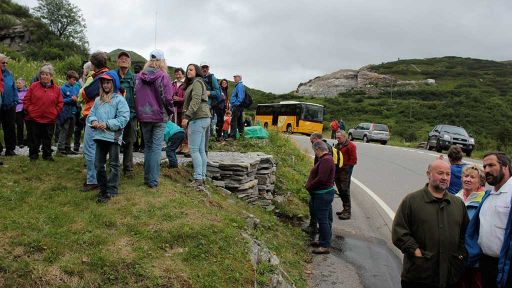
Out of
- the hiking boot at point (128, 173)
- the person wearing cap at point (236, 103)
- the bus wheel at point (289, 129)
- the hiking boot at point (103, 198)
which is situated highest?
the person wearing cap at point (236, 103)

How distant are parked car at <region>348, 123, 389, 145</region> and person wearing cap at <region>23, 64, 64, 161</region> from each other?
28772mm

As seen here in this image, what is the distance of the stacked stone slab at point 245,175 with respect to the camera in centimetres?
845

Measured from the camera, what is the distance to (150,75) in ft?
21.2

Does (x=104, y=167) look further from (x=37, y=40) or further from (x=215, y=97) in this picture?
(x=37, y=40)

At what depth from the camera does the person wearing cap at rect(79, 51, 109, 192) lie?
20.6 ft

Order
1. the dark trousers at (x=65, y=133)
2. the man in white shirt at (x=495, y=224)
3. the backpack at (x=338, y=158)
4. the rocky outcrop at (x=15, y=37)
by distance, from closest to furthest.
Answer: the man in white shirt at (x=495, y=224) < the dark trousers at (x=65, y=133) < the backpack at (x=338, y=158) < the rocky outcrop at (x=15, y=37)

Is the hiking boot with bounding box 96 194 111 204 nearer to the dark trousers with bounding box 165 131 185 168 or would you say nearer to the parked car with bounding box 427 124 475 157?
the dark trousers with bounding box 165 131 185 168

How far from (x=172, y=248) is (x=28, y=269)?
1456 millimetres

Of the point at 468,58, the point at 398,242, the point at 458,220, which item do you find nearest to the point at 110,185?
the point at 398,242

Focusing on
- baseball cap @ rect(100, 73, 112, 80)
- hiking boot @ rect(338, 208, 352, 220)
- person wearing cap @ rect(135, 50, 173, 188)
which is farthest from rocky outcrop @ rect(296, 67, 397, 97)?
baseball cap @ rect(100, 73, 112, 80)

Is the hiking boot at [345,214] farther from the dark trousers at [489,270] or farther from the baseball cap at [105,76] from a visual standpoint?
the baseball cap at [105,76]

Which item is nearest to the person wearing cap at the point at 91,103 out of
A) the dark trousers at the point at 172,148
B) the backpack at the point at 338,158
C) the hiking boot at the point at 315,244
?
the dark trousers at the point at 172,148

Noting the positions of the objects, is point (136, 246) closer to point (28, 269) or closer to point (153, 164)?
point (28, 269)

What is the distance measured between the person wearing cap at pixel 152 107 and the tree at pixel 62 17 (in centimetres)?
4875
